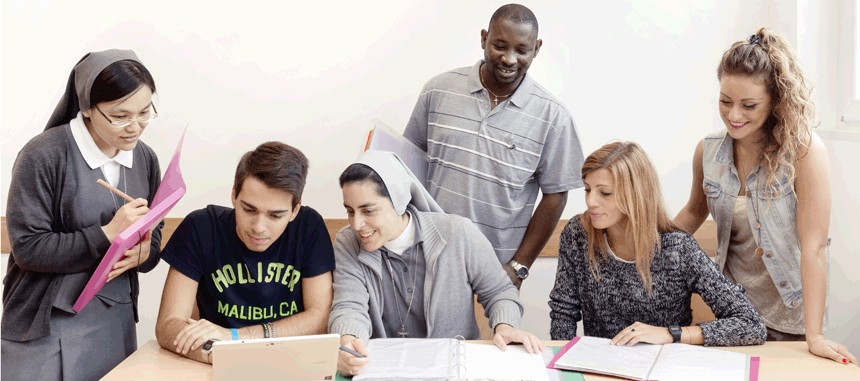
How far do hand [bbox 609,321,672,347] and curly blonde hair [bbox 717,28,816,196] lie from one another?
50 cm

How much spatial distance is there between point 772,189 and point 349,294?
1.19 m

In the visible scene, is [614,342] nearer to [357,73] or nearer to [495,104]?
[495,104]

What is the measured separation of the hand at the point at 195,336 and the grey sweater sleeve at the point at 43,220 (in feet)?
0.95

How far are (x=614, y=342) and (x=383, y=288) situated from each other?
661mm

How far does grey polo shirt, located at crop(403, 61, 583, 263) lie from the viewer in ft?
9.25

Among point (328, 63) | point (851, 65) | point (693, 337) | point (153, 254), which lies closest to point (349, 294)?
point (153, 254)

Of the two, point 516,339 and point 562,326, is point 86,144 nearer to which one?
point 516,339

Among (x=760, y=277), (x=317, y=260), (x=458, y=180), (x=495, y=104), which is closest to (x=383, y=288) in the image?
(x=317, y=260)

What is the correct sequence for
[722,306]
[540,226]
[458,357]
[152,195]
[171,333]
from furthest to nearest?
[540,226] → [152,195] → [722,306] → [171,333] → [458,357]

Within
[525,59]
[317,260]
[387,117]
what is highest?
[525,59]

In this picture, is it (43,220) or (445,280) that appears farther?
(445,280)

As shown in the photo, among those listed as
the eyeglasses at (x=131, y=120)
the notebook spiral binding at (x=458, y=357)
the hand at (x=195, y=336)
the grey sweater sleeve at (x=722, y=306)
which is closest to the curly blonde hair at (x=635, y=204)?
the grey sweater sleeve at (x=722, y=306)

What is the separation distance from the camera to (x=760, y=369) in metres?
2.15

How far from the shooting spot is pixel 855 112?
127 inches
